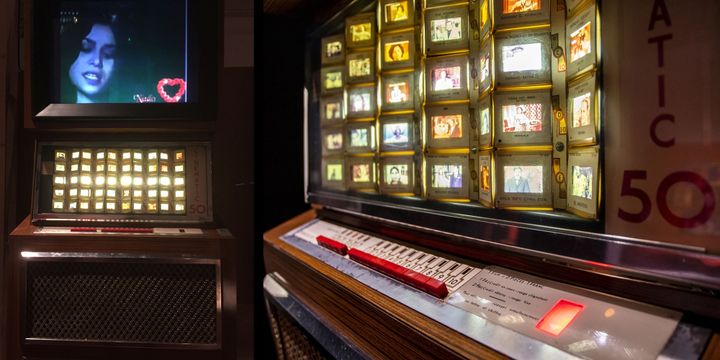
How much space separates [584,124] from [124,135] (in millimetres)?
1684

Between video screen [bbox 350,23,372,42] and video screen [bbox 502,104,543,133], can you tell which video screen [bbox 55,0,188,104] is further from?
video screen [bbox 502,104,543,133]

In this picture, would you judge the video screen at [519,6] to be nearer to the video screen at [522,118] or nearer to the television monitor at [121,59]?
the video screen at [522,118]

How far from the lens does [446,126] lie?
1.34 metres

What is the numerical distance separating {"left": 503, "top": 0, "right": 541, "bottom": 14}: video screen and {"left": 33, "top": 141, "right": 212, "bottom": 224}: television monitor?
124 cm

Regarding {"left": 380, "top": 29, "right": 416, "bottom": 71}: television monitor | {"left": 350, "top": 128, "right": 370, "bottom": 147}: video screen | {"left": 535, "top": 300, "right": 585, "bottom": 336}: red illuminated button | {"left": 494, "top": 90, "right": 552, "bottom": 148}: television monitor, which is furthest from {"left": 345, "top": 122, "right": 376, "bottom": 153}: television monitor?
{"left": 535, "top": 300, "right": 585, "bottom": 336}: red illuminated button

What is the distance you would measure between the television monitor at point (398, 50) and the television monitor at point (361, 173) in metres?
0.37

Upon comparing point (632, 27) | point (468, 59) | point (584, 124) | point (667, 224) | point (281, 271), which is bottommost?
point (281, 271)

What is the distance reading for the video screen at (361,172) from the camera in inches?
69.0

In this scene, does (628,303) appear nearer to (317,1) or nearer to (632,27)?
(632,27)

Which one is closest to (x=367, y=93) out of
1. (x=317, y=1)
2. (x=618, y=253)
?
(x=317, y=1)

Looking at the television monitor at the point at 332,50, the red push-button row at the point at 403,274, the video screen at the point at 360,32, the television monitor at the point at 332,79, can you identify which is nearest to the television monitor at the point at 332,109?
the television monitor at the point at 332,79

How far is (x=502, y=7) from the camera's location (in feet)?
3.51

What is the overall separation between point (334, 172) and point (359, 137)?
0.86 ft

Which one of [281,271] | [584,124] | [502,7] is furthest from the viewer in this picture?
[281,271]
